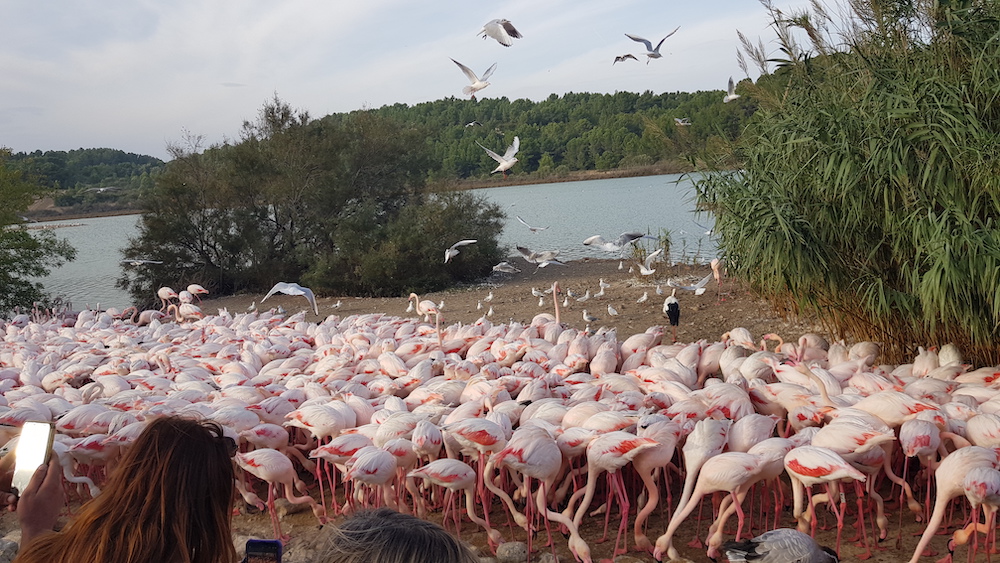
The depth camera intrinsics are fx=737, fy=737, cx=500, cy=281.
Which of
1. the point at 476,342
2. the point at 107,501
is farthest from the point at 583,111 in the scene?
the point at 107,501

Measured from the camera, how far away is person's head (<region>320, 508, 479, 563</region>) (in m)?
1.18

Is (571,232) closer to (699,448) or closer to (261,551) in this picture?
(699,448)

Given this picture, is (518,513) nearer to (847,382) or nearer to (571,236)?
(847,382)

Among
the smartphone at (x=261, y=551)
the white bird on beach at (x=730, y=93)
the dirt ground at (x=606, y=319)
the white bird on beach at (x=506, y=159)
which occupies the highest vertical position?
the white bird on beach at (x=730, y=93)

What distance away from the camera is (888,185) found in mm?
5102

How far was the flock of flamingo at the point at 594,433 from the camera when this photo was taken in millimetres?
3336

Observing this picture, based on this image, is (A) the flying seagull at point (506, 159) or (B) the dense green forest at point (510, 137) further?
(B) the dense green forest at point (510, 137)

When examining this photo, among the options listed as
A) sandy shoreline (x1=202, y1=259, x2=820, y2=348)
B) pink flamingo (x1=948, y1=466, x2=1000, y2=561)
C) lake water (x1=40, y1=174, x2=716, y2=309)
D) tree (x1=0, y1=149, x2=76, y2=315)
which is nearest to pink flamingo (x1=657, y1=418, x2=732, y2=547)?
pink flamingo (x1=948, y1=466, x2=1000, y2=561)

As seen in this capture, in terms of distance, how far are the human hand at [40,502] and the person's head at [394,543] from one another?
42.5 inches

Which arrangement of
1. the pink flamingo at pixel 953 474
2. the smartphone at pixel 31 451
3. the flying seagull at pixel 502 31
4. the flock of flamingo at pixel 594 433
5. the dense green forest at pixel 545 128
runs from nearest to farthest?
the smartphone at pixel 31 451
the pink flamingo at pixel 953 474
the flock of flamingo at pixel 594 433
the flying seagull at pixel 502 31
the dense green forest at pixel 545 128

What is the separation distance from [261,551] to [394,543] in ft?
1.89

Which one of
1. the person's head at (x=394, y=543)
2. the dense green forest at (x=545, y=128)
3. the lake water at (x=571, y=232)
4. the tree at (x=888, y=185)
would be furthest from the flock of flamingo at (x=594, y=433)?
the dense green forest at (x=545, y=128)

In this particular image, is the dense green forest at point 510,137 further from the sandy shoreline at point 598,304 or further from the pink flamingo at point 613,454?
the pink flamingo at point 613,454

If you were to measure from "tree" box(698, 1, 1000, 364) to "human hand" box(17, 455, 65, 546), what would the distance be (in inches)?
184
